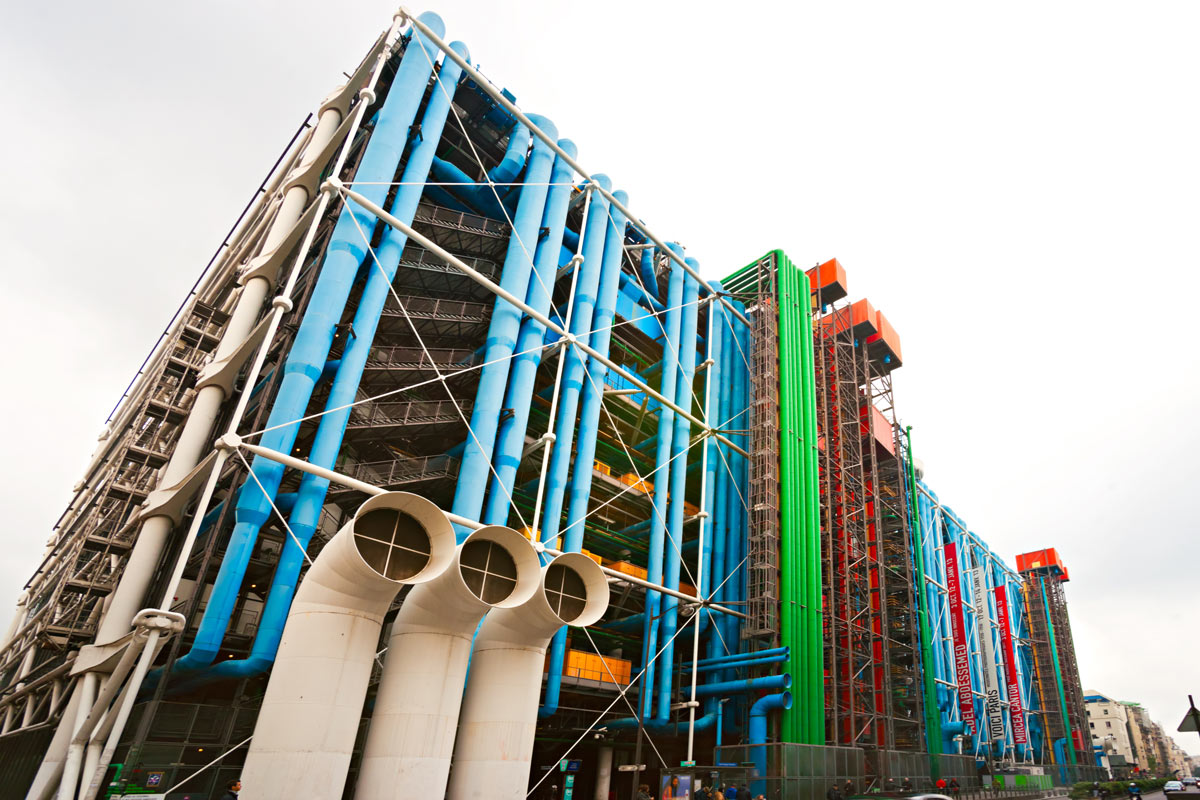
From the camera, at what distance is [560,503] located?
25828 mm

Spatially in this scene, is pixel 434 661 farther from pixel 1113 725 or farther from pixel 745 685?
pixel 1113 725

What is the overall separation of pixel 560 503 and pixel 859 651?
666 inches

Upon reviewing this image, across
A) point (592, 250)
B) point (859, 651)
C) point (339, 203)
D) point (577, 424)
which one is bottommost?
point (859, 651)

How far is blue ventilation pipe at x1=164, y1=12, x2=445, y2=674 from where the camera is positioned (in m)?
18.2

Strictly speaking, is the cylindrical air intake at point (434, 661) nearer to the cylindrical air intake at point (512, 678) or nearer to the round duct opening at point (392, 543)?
the round duct opening at point (392, 543)

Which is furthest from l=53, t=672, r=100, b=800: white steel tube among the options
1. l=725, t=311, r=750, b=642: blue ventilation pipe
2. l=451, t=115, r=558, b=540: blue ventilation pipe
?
l=725, t=311, r=750, b=642: blue ventilation pipe

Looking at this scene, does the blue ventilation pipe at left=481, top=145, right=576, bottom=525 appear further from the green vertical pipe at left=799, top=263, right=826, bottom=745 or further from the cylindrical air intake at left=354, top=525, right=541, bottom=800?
the green vertical pipe at left=799, top=263, right=826, bottom=745

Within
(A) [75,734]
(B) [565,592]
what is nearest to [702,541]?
(B) [565,592]

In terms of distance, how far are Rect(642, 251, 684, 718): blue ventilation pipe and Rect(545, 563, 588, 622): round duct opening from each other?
781 centimetres

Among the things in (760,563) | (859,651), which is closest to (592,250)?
(760,563)

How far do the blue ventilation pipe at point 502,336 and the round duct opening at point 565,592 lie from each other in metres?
4.61

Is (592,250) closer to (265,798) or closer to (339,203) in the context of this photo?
(339,203)

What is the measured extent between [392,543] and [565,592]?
507 cm

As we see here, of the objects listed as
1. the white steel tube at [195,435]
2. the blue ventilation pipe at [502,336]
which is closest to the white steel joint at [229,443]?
the white steel tube at [195,435]
